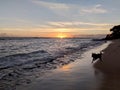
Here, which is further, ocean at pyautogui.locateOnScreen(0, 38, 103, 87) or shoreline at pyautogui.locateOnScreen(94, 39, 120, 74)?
shoreline at pyautogui.locateOnScreen(94, 39, 120, 74)

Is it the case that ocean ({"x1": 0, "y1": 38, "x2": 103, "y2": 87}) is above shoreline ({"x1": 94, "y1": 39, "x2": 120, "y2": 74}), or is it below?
below

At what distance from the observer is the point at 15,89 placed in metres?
9.83

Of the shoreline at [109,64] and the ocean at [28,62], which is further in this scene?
the shoreline at [109,64]

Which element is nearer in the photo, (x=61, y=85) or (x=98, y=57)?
(x=61, y=85)

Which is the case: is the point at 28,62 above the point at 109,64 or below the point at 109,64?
below

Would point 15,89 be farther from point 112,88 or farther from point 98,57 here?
point 98,57

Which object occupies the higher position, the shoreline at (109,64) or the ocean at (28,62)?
the shoreline at (109,64)

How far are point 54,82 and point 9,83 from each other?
7.10ft

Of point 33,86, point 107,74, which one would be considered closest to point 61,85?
point 33,86

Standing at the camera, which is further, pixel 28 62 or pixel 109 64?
pixel 28 62

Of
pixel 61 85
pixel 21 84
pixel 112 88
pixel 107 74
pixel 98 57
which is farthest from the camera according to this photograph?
pixel 98 57

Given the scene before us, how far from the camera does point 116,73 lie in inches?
498

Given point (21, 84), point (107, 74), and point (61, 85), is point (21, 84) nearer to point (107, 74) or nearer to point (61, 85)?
point (61, 85)

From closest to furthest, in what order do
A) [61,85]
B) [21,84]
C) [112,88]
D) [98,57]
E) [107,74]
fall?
[112,88] < [61,85] < [21,84] < [107,74] < [98,57]
